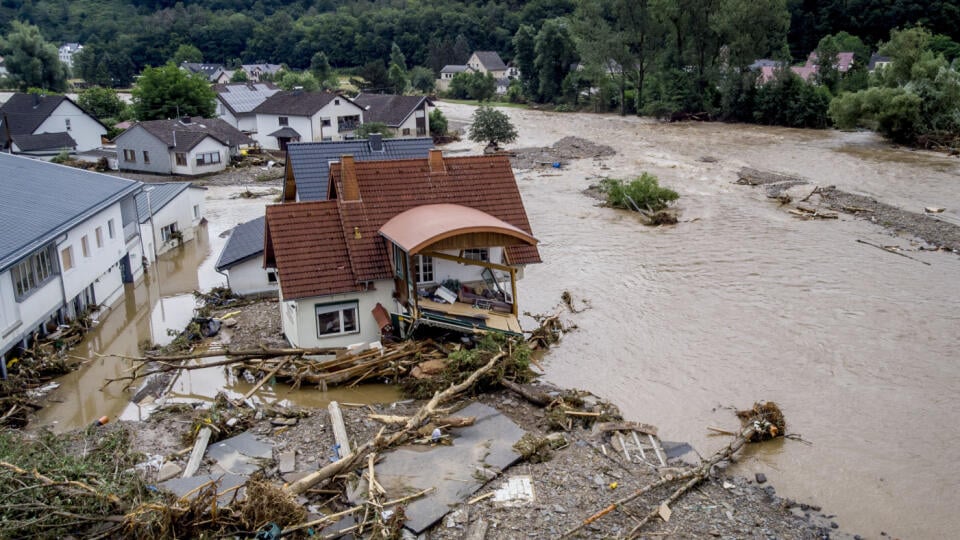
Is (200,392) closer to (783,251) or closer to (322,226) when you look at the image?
(322,226)

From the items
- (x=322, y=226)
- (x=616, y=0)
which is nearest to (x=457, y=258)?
(x=322, y=226)

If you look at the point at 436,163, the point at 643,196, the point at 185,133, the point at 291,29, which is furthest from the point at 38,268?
the point at 291,29

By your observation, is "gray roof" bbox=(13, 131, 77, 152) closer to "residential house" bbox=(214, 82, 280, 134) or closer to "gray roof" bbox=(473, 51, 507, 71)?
"residential house" bbox=(214, 82, 280, 134)

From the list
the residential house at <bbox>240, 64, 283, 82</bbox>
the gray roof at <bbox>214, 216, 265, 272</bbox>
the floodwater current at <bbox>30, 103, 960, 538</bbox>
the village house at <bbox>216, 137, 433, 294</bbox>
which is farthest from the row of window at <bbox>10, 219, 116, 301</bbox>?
the residential house at <bbox>240, 64, 283, 82</bbox>

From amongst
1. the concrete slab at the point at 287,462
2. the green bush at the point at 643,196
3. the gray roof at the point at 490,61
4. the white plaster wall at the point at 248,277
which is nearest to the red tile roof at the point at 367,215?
the white plaster wall at the point at 248,277

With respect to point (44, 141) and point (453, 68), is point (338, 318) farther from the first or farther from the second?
point (453, 68)

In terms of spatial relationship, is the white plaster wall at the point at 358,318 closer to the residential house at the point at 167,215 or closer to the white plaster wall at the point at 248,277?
the white plaster wall at the point at 248,277

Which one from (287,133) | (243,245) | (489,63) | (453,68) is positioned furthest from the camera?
(489,63)
